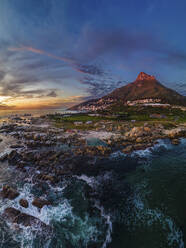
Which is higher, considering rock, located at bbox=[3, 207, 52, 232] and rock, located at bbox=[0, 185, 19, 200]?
rock, located at bbox=[0, 185, 19, 200]

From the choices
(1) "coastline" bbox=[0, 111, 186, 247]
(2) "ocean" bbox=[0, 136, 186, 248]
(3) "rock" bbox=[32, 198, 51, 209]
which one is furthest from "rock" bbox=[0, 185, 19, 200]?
(3) "rock" bbox=[32, 198, 51, 209]

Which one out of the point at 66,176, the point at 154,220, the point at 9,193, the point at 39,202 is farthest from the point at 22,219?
the point at 154,220

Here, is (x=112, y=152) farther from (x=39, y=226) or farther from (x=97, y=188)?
(x=39, y=226)

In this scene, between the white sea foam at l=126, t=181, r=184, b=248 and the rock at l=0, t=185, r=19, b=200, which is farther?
the rock at l=0, t=185, r=19, b=200

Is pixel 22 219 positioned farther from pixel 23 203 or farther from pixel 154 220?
pixel 154 220

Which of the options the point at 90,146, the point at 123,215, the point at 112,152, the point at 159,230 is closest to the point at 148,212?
the point at 159,230

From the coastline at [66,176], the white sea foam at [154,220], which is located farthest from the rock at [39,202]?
the white sea foam at [154,220]

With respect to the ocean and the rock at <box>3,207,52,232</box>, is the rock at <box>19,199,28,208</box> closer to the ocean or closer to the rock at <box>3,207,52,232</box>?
the ocean
